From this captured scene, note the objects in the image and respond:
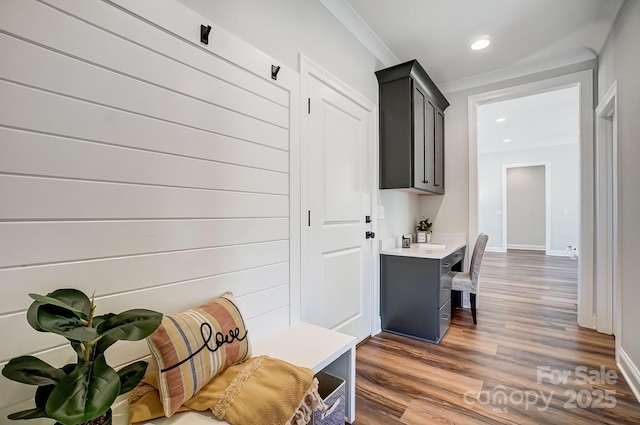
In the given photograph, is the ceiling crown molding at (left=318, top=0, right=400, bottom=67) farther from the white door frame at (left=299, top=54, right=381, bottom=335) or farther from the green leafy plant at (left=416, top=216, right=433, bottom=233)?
the green leafy plant at (left=416, top=216, right=433, bottom=233)

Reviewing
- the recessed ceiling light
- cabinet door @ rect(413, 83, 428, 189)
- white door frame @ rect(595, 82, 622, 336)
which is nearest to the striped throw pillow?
cabinet door @ rect(413, 83, 428, 189)

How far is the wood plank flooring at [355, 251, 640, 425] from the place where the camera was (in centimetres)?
167

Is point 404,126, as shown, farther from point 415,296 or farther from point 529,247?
point 529,247

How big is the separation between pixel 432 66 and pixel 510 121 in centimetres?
Result: 310

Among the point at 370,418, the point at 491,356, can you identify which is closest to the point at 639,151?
the point at 491,356

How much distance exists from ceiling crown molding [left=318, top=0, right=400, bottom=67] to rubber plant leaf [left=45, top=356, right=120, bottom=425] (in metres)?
2.36

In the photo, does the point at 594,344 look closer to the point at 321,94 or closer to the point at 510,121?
the point at 321,94

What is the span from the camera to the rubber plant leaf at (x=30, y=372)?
714mm

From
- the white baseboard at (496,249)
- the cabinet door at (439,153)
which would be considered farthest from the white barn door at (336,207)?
the white baseboard at (496,249)

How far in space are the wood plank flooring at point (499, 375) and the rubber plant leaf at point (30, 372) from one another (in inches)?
56.7

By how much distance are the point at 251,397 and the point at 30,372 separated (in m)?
0.63

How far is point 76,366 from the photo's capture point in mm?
768

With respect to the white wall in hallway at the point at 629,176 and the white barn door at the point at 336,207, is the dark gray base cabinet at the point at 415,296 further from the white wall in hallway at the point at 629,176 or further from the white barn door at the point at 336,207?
the white wall in hallway at the point at 629,176

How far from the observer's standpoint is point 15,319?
→ 0.86 metres
